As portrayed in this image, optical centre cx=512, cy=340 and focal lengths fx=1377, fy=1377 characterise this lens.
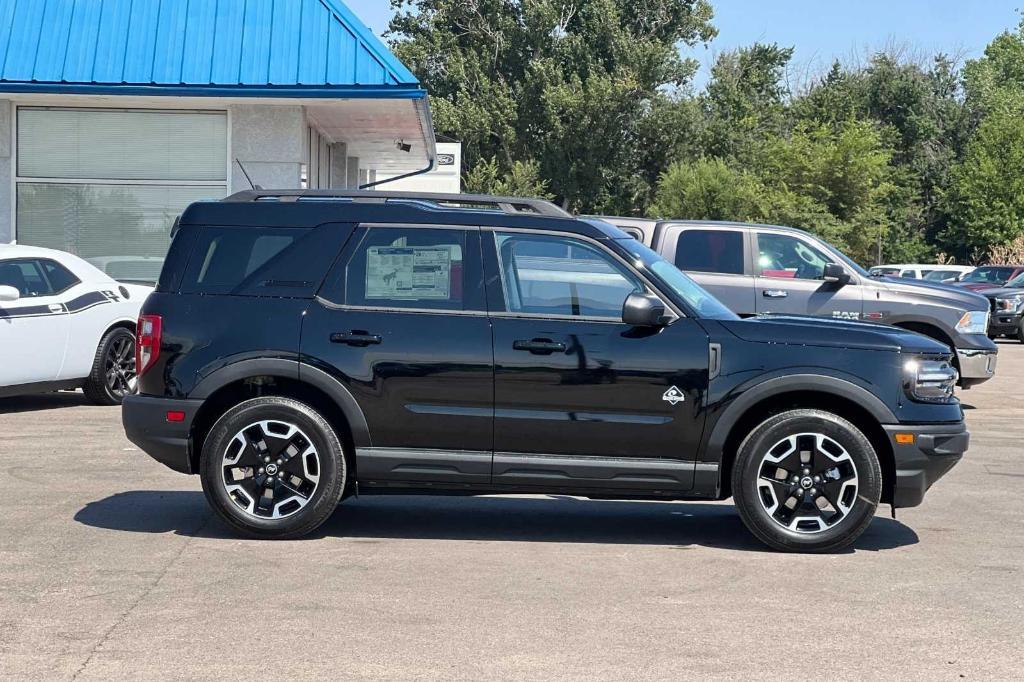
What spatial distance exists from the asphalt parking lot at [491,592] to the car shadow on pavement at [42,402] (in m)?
4.35

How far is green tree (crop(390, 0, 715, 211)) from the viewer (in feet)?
220

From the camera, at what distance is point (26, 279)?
1329cm

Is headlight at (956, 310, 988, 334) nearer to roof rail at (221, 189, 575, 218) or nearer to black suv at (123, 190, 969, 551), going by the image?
black suv at (123, 190, 969, 551)

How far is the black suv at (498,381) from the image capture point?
739 cm

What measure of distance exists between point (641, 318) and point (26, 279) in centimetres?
806

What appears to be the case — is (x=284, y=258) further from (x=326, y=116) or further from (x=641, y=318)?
(x=326, y=116)

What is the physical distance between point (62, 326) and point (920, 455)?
8730 millimetres

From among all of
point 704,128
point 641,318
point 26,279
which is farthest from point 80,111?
point 704,128

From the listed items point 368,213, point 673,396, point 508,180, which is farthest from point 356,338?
point 508,180

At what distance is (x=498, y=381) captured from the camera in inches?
293

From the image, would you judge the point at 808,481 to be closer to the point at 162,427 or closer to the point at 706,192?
the point at 162,427

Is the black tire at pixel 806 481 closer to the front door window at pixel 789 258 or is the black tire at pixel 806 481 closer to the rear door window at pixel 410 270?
the rear door window at pixel 410 270

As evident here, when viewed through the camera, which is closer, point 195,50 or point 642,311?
point 642,311

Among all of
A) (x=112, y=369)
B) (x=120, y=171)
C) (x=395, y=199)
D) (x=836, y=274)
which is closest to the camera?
(x=395, y=199)
